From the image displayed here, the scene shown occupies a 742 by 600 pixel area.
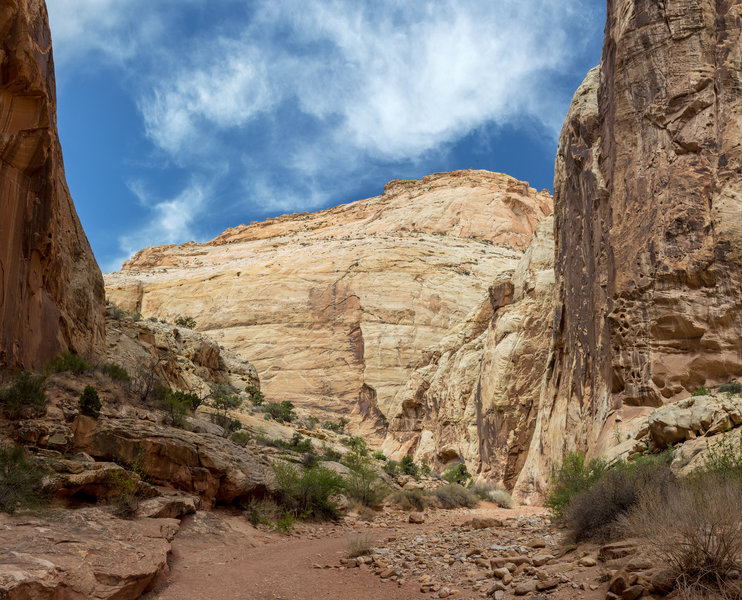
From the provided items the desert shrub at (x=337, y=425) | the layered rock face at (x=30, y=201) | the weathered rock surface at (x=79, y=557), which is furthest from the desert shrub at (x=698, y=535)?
the desert shrub at (x=337, y=425)

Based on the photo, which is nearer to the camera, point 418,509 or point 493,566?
point 493,566

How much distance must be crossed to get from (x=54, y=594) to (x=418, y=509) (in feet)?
42.4

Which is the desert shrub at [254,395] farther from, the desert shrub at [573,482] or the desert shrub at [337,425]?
the desert shrub at [573,482]

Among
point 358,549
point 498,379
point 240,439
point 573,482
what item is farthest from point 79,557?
point 498,379

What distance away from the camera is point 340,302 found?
50.3 metres

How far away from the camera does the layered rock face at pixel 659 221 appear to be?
13.1 metres

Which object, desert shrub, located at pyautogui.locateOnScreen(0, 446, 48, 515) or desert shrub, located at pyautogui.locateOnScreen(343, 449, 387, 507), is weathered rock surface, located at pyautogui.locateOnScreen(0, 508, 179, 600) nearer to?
desert shrub, located at pyautogui.locateOnScreen(0, 446, 48, 515)

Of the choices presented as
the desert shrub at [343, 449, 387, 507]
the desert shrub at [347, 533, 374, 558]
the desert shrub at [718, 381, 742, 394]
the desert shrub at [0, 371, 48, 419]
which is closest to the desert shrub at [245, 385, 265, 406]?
the desert shrub at [343, 449, 387, 507]

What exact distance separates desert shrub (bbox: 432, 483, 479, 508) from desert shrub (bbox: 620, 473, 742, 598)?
42.4 ft

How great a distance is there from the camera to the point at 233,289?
52938mm

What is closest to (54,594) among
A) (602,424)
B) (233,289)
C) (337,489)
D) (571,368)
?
(337,489)

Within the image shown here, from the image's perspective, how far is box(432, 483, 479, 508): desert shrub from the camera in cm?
1755

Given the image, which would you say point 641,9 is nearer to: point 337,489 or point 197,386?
point 337,489

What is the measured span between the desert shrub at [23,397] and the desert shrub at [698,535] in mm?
9470
